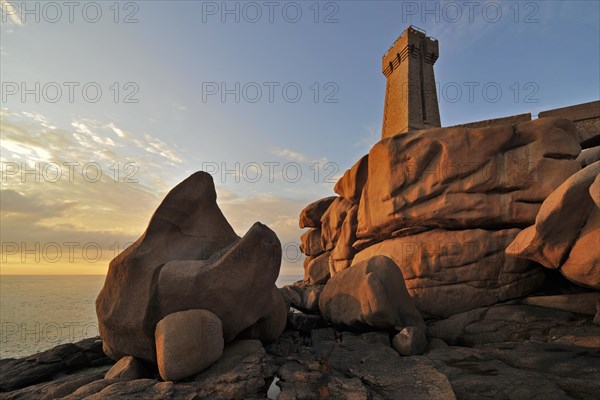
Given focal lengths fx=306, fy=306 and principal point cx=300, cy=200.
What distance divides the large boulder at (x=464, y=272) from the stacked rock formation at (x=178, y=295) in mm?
5241

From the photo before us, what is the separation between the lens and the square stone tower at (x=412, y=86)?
85.4 feet

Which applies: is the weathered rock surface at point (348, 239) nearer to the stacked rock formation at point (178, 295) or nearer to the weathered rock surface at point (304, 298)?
the weathered rock surface at point (304, 298)

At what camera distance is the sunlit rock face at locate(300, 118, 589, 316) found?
10.7 m

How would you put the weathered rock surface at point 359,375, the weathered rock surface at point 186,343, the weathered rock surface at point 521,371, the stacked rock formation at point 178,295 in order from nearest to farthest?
the weathered rock surface at point 521,371 < the weathered rock surface at point 359,375 < the weathered rock surface at point 186,343 < the stacked rock formation at point 178,295

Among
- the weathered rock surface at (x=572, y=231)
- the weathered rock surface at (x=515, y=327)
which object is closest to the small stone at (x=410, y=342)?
the weathered rock surface at (x=515, y=327)

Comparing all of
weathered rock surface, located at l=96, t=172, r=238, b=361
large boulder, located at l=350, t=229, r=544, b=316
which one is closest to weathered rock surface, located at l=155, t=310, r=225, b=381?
weathered rock surface, located at l=96, t=172, r=238, b=361

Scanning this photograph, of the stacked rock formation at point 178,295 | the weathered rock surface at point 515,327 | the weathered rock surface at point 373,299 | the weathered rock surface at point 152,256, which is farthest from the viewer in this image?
the weathered rock surface at point 373,299

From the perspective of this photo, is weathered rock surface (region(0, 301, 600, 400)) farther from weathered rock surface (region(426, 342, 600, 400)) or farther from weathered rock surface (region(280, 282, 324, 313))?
weathered rock surface (region(280, 282, 324, 313))

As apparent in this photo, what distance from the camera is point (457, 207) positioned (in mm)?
11625

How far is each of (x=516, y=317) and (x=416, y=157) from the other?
21.5 feet

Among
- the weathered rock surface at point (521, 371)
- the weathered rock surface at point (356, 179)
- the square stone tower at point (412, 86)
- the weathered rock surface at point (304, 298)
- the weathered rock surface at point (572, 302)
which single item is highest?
the square stone tower at point (412, 86)

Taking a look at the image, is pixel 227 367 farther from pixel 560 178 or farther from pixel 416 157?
pixel 560 178

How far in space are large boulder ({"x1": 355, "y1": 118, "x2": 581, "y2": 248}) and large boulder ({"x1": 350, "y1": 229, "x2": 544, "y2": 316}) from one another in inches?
28.3

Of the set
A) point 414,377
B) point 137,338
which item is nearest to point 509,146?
point 414,377
